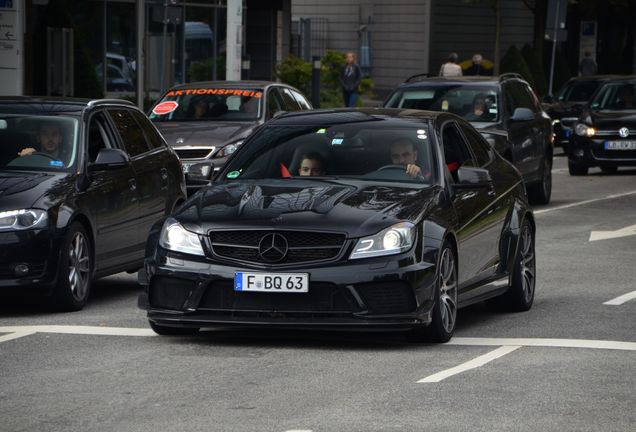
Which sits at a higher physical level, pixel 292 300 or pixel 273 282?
pixel 273 282

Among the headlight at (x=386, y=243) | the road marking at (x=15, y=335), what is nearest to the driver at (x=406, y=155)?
the headlight at (x=386, y=243)

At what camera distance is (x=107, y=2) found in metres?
38.3

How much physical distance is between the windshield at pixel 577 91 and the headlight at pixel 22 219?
82.1ft

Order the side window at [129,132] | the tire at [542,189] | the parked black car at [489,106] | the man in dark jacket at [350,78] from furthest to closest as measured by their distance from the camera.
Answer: the man in dark jacket at [350,78], the tire at [542,189], the parked black car at [489,106], the side window at [129,132]

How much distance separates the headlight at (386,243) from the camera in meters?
9.46

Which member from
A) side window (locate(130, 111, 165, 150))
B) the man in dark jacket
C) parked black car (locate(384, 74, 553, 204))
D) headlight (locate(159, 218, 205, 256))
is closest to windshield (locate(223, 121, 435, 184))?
headlight (locate(159, 218, 205, 256))

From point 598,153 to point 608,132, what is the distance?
434 millimetres

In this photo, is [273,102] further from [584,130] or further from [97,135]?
[97,135]

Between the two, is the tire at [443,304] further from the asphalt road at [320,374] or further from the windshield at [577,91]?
the windshield at [577,91]

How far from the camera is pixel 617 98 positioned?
27.8 m

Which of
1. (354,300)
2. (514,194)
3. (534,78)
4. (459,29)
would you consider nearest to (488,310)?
(514,194)

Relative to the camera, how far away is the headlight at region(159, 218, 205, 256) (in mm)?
9680

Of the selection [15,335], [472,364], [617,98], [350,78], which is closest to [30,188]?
[15,335]

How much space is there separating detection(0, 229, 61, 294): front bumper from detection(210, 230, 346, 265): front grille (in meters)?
2.29
